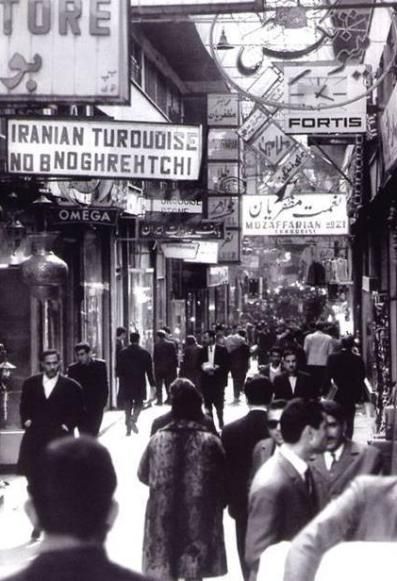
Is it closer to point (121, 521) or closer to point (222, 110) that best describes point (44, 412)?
point (121, 521)

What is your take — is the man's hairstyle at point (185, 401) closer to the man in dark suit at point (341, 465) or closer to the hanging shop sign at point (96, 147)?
the man in dark suit at point (341, 465)

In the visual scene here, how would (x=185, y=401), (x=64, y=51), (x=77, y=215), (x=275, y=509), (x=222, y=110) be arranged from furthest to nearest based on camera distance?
(x=222, y=110)
(x=77, y=215)
(x=64, y=51)
(x=185, y=401)
(x=275, y=509)

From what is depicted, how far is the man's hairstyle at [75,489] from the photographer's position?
121 inches

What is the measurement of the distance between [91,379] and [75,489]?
1077cm

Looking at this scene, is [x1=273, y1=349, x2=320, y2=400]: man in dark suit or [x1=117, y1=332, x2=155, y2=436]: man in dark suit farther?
[x1=117, y1=332, x2=155, y2=436]: man in dark suit

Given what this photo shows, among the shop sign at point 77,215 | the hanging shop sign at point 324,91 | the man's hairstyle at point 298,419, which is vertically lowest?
the man's hairstyle at point 298,419

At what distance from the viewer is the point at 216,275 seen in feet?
140

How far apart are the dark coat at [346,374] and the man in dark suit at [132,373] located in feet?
10.6

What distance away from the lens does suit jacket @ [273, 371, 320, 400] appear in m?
11.0

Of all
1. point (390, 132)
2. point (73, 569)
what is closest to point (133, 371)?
point (390, 132)

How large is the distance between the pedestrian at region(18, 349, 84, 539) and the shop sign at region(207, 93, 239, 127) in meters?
18.8

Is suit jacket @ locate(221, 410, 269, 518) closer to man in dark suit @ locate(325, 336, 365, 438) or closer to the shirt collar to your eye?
the shirt collar

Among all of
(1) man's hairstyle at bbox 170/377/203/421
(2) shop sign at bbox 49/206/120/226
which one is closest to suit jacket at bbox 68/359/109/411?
(2) shop sign at bbox 49/206/120/226

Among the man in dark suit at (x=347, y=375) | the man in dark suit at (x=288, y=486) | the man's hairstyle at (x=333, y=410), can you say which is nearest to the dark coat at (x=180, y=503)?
the man's hairstyle at (x=333, y=410)
